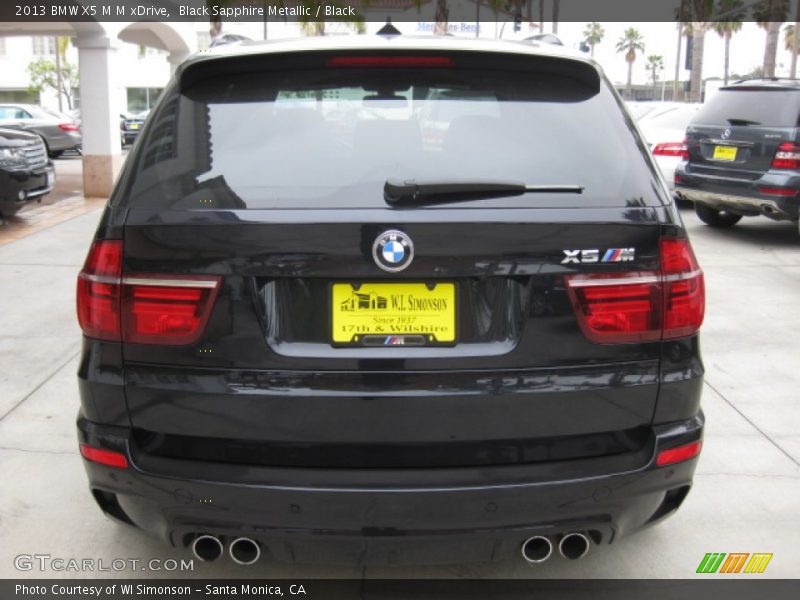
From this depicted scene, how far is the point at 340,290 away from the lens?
2340mm

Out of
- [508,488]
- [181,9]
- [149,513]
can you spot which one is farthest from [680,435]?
[181,9]

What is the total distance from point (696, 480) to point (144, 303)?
2697 mm

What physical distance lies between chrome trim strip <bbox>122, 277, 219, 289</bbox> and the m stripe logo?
2.11 meters

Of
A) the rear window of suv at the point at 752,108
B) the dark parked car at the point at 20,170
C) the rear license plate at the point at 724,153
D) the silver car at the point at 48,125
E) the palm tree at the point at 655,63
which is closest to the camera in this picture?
the rear window of suv at the point at 752,108

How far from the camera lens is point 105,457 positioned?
2.49 m

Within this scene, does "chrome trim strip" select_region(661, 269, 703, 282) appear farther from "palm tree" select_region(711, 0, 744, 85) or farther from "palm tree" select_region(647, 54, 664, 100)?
"palm tree" select_region(647, 54, 664, 100)

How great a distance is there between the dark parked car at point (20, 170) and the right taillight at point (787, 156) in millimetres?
8912

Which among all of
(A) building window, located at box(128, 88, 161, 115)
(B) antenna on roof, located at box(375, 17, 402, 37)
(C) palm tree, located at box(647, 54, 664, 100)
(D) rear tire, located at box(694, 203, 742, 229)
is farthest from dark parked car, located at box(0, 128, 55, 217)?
(C) palm tree, located at box(647, 54, 664, 100)

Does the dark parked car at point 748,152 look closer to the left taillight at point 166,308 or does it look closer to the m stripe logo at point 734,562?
the m stripe logo at point 734,562

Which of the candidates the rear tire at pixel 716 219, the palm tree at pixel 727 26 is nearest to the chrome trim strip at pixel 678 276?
the rear tire at pixel 716 219

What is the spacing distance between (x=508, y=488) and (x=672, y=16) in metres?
59.8

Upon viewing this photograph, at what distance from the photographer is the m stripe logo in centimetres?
320

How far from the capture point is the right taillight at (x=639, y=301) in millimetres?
2391

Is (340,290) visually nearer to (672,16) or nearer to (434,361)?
(434,361)
